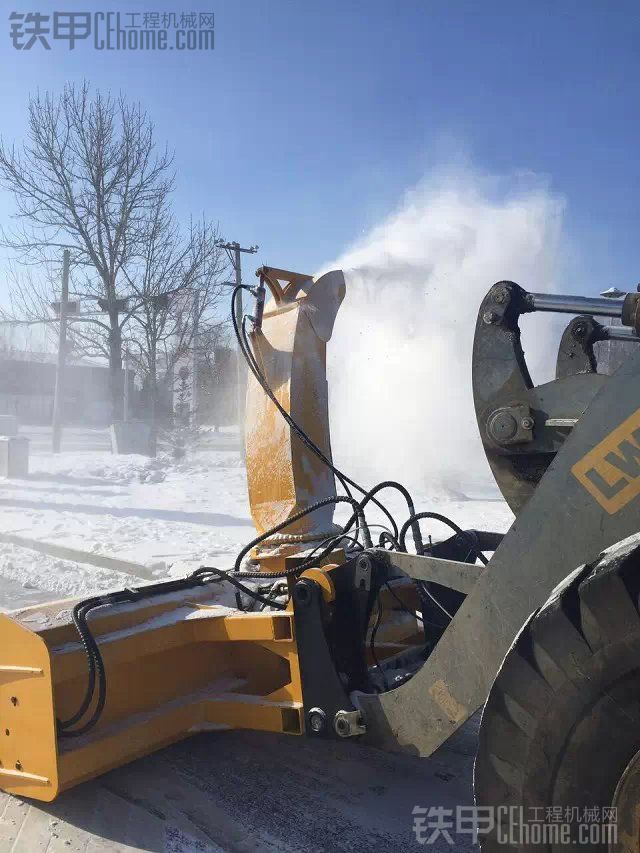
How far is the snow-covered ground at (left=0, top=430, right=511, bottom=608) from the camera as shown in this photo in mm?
7480

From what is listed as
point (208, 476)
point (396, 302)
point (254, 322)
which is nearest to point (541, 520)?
point (254, 322)

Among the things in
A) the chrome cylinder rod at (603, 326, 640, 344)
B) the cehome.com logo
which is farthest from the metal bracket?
the chrome cylinder rod at (603, 326, 640, 344)

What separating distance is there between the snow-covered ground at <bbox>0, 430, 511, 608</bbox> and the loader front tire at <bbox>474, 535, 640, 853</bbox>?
4892 millimetres

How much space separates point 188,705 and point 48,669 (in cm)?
70

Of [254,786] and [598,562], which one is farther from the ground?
[598,562]

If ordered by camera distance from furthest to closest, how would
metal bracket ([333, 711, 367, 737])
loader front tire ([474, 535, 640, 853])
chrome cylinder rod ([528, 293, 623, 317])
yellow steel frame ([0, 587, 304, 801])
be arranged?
yellow steel frame ([0, 587, 304, 801]) < metal bracket ([333, 711, 367, 737]) < chrome cylinder rod ([528, 293, 623, 317]) < loader front tire ([474, 535, 640, 853])

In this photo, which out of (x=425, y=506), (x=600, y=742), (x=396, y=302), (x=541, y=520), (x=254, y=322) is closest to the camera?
(x=600, y=742)

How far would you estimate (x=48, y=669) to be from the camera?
2.76 metres

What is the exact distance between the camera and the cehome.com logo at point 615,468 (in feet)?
5.68

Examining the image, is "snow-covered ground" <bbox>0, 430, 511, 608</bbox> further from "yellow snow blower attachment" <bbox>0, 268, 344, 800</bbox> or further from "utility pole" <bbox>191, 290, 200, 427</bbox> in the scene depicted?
"utility pole" <bbox>191, 290, 200, 427</bbox>

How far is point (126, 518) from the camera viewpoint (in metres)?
10.9

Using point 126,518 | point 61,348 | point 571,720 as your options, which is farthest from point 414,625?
point 61,348

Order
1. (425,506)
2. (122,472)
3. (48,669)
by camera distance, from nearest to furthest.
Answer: (48,669)
(425,506)
(122,472)

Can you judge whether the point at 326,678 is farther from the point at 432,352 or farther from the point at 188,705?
the point at 432,352
